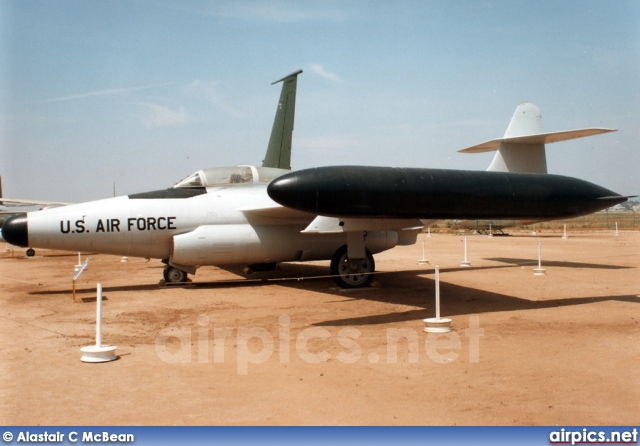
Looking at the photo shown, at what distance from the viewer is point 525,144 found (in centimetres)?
1323

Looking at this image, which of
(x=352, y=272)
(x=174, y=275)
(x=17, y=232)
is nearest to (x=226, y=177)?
(x=174, y=275)

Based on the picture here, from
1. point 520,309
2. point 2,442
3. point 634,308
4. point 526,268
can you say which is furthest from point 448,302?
point 2,442

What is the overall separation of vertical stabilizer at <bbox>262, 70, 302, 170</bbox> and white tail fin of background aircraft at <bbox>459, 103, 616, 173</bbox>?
9.92m

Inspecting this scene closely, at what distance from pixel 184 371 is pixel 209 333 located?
6.51 feet

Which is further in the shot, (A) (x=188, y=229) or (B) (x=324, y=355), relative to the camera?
(A) (x=188, y=229)

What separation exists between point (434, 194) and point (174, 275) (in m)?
6.49

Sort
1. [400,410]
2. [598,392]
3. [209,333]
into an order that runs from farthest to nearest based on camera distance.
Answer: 1. [209,333]
2. [598,392]
3. [400,410]

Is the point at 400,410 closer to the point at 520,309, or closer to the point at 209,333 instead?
the point at 209,333

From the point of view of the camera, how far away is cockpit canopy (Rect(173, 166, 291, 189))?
1294cm

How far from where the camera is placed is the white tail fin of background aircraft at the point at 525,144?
42.5ft

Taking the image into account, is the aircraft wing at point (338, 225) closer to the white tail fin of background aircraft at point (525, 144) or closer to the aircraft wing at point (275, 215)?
the aircraft wing at point (275, 215)

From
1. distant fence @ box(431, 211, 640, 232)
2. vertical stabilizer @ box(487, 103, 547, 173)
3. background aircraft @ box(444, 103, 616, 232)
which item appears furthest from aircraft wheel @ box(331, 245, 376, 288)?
distant fence @ box(431, 211, 640, 232)

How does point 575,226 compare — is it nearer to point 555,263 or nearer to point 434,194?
point 555,263

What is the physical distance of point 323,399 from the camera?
5121mm
